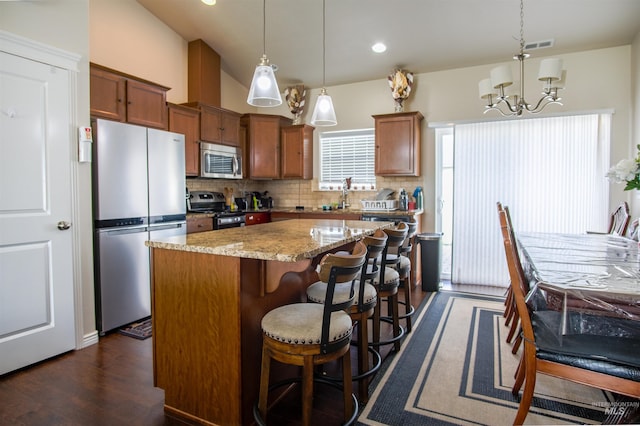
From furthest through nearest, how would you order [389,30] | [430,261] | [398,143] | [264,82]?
1. [398,143]
2. [430,261]
3. [389,30]
4. [264,82]

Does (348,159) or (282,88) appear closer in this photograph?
(348,159)

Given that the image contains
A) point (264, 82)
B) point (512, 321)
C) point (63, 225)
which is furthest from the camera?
point (512, 321)

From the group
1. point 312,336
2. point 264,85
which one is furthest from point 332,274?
point 264,85

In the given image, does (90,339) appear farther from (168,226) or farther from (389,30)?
(389,30)

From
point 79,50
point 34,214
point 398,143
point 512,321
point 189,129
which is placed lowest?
point 512,321

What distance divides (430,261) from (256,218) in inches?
97.0

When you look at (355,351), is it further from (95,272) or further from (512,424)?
(95,272)

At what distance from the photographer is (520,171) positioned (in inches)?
173

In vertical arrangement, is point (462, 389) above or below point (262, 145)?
below

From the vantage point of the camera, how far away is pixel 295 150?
17.9ft

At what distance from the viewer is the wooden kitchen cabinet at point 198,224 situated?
4070 millimetres

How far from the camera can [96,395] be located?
2.12 meters

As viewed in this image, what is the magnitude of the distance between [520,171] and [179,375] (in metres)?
4.30

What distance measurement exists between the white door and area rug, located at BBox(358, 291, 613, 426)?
231cm
